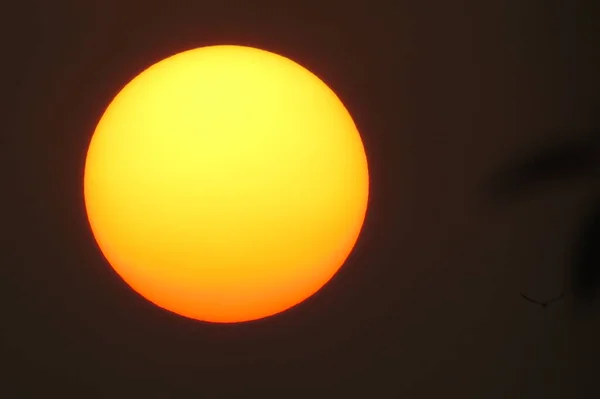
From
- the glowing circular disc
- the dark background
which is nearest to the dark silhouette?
the dark background

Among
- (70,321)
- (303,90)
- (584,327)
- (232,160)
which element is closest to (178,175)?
(232,160)

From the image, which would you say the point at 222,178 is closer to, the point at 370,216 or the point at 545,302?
the point at 370,216

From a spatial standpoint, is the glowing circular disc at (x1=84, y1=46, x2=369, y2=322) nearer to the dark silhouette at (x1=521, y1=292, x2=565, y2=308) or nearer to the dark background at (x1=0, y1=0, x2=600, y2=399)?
the dark background at (x1=0, y1=0, x2=600, y2=399)

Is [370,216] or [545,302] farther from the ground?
[370,216]

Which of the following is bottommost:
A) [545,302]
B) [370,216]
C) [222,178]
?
[545,302]

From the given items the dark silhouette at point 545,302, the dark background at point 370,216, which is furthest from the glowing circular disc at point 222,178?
the dark silhouette at point 545,302

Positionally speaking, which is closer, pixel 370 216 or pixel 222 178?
pixel 222 178

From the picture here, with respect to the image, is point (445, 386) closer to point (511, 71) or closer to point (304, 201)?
point (511, 71)

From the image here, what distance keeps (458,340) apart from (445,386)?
4.4 inches

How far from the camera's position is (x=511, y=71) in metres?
1.74

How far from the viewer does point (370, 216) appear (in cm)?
176

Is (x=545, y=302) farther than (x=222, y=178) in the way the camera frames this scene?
Yes

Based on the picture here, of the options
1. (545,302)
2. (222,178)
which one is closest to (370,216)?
(545,302)

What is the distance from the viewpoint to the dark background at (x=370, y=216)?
1.68 meters
